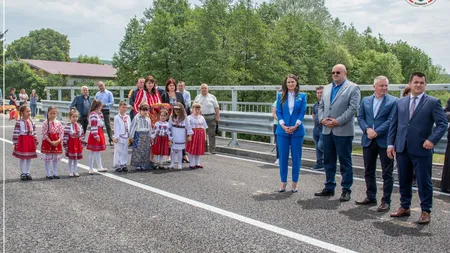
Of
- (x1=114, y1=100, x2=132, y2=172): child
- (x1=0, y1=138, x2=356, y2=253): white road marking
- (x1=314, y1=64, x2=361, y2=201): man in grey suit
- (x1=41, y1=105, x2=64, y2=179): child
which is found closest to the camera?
(x1=0, y1=138, x2=356, y2=253): white road marking

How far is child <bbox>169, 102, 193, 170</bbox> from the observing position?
9.51m

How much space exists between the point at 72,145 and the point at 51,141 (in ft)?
1.34

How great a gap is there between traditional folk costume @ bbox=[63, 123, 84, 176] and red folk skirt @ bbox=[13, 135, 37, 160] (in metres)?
0.59

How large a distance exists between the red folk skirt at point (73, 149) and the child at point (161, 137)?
1.52 m

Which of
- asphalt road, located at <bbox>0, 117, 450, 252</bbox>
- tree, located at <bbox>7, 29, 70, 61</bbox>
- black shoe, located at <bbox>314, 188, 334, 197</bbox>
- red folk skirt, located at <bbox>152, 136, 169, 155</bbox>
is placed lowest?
asphalt road, located at <bbox>0, 117, 450, 252</bbox>

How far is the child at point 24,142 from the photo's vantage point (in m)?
8.10

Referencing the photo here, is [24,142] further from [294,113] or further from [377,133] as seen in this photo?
[377,133]

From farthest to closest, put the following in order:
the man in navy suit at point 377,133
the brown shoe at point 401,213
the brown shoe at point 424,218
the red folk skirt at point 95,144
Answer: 1. the red folk skirt at point 95,144
2. the man in navy suit at point 377,133
3. the brown shoe at point 401,213
4. the brown shoe at point 424,218

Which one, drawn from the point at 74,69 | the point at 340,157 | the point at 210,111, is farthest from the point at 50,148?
the point at 74,69

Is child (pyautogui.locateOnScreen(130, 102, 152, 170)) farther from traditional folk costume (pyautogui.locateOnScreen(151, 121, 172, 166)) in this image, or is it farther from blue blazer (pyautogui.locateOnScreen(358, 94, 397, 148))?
blue blazer (pyautogui.locateOnScreen(358, 94, 397, 148))

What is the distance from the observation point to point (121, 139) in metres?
9.32

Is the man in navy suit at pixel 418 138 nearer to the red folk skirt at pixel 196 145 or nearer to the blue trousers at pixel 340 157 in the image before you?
the blue trousers at pixel 340 157

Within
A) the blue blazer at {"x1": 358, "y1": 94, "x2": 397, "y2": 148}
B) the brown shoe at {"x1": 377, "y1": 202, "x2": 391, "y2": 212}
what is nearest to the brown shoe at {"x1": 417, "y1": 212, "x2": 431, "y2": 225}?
the brown shoe at {"x1": 377, "y1": 202, "x2": 391, "y2": 212}

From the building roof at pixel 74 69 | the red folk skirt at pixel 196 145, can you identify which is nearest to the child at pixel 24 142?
the red folk skirt at pixel 196 145
